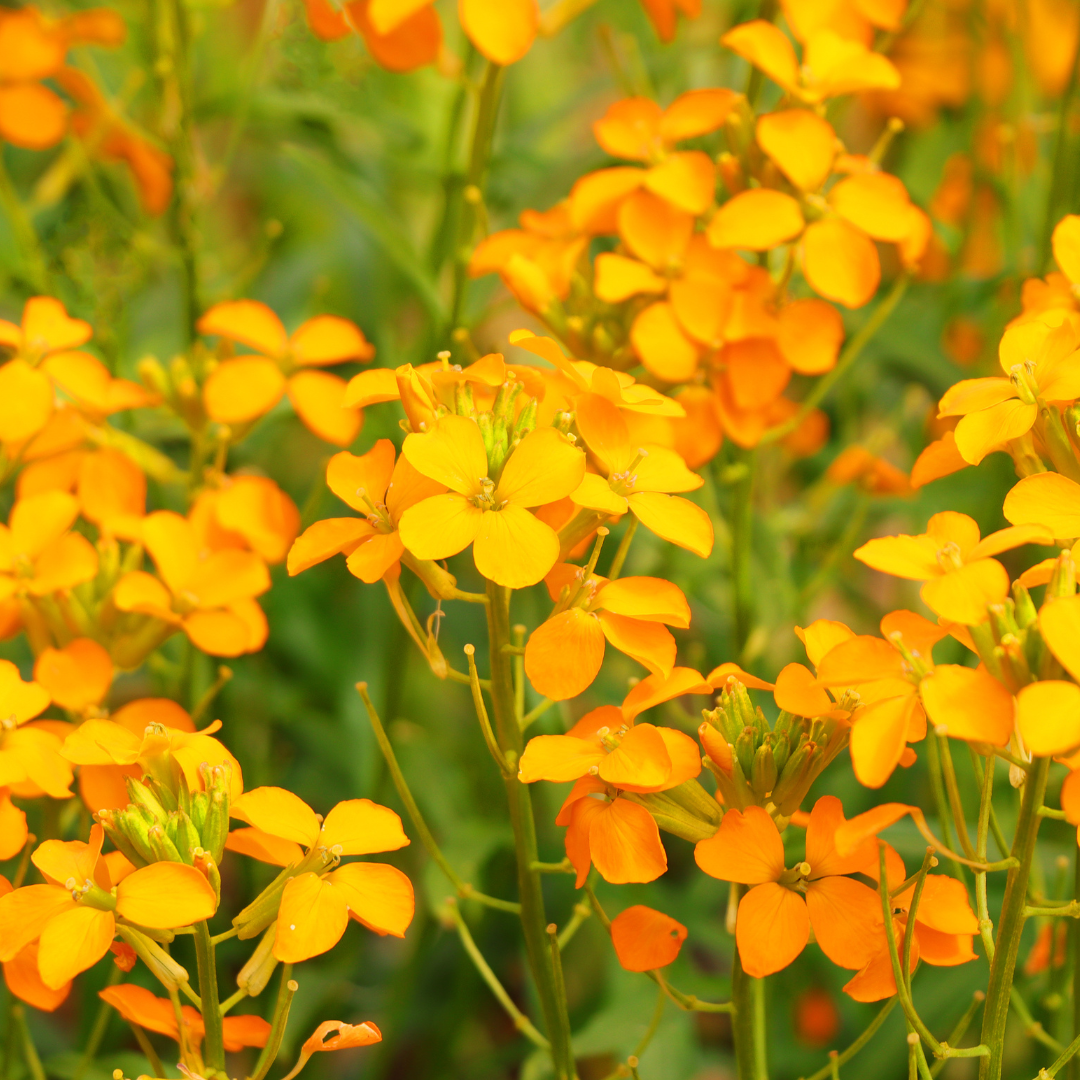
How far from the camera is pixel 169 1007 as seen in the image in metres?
0.58

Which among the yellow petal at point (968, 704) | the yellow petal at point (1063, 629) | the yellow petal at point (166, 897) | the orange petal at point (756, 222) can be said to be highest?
the orange petal at point (756, 222)

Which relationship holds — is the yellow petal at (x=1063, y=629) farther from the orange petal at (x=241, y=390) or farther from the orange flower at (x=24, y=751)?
the orange petal at (x=241, y=390)

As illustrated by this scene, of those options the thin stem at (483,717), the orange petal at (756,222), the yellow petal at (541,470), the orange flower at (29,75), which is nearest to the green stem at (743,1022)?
the thin stem at (483,717)

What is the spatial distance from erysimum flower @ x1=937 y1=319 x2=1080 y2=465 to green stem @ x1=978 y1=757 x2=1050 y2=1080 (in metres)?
0.17

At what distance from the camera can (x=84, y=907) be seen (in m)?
0.50

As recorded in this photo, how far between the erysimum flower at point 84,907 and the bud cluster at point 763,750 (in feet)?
0.82

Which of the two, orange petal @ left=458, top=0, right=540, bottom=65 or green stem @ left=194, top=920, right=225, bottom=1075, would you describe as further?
orange petal @ left=458, top=0, right=540, bottom=65

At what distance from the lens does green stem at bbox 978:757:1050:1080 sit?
0.49 meters

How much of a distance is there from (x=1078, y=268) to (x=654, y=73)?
2.52 feet

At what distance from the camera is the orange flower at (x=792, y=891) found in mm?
524

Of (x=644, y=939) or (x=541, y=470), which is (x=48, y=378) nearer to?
(x=541, y=470)

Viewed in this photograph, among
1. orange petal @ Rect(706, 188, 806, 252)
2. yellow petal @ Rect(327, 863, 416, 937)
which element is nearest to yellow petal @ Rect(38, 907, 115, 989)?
yellow petal @ Rect(327, 863, 416, 937)

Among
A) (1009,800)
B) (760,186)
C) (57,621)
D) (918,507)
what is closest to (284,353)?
(57,621)

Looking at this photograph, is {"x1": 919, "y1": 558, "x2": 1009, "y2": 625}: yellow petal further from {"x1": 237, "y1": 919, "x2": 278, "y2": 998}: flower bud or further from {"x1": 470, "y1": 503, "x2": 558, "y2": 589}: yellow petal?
{"x1": 237, "y1": 919, "x2": 278, "y2": 998}: flower bud
